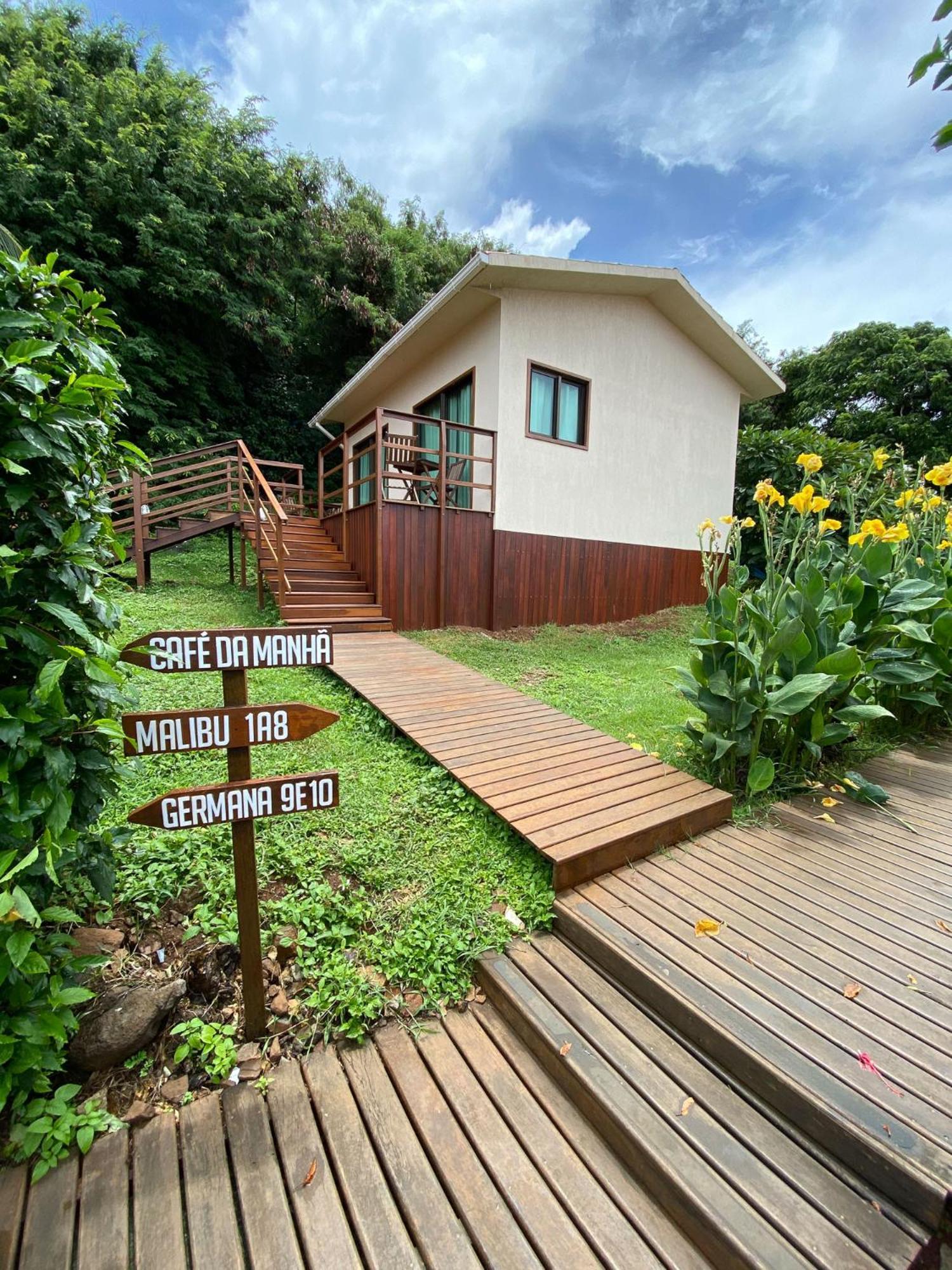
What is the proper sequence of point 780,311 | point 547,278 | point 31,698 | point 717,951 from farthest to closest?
point 780,311 → point 547,278 → point 717,951 → point 31,698

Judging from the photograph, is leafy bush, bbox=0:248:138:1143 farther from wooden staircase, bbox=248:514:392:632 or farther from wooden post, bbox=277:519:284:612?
wooden post, bbox=277:519:284:612

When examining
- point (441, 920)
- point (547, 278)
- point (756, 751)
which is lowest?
point (441, 920)

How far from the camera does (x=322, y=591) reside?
6969 millimetres

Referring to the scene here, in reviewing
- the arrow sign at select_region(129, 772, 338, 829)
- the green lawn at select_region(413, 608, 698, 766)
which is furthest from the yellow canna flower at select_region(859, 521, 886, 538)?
the arrow sign at select_region(129, 772, 338, 829)

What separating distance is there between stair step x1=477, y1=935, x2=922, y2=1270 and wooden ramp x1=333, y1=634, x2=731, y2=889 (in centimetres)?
53

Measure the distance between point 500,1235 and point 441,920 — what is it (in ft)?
3.09

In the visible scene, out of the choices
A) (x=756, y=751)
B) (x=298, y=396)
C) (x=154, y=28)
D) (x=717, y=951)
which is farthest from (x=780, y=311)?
(x=717, y=951)

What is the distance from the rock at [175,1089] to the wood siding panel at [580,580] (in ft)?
20.6

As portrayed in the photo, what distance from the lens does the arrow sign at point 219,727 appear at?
1.47 metres

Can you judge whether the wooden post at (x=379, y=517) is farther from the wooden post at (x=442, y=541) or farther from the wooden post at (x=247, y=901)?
the wooden post at (x=247, y=901)

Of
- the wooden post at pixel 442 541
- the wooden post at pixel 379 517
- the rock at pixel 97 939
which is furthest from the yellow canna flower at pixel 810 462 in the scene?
the wooden post at pixel 379 517

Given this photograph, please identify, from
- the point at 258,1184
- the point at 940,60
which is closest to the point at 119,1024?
the point at 258,1184

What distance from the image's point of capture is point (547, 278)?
709 centimetres

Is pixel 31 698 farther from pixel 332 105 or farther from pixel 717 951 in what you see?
pixel 332 105
